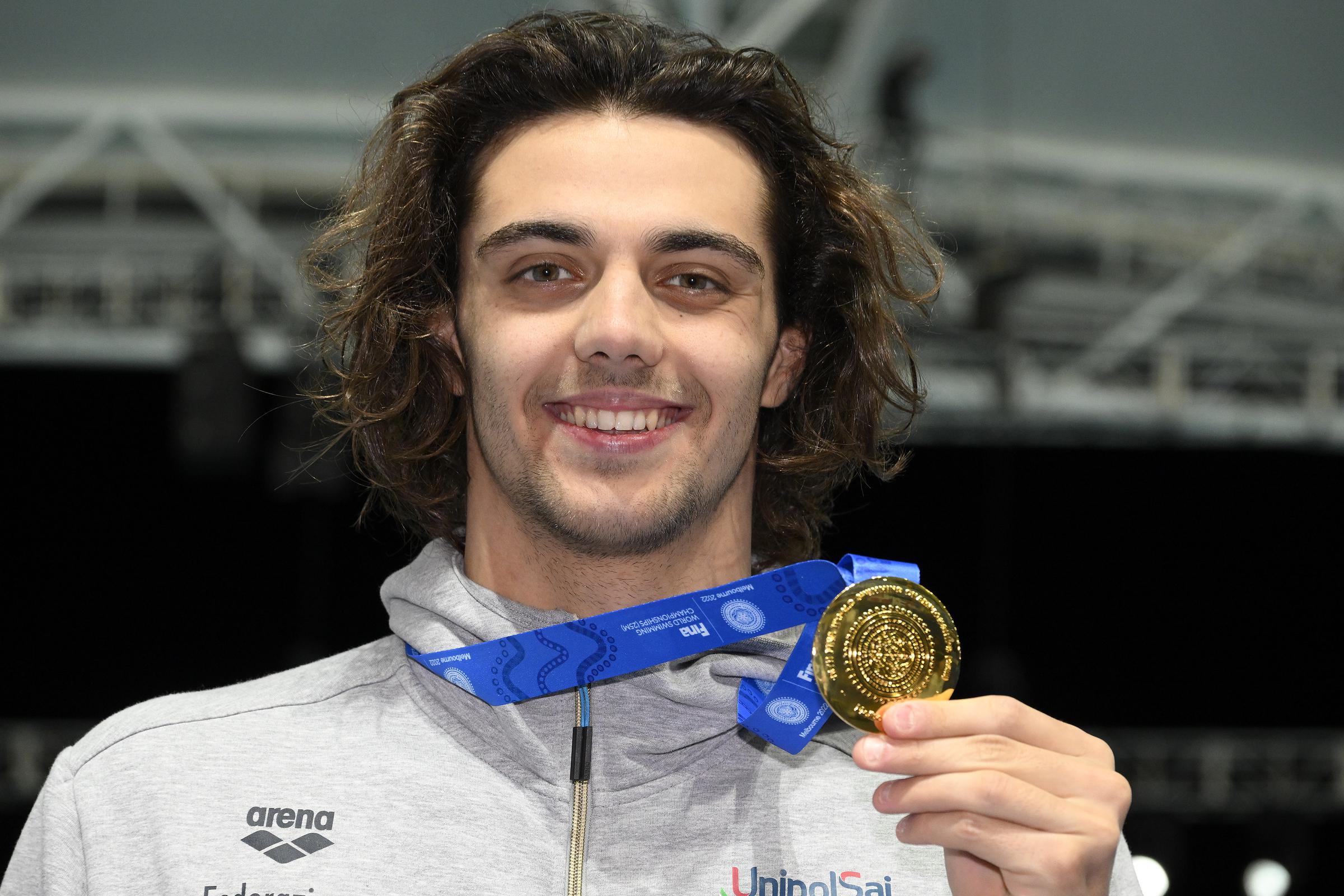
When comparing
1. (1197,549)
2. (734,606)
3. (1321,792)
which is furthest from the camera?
(1197,549)

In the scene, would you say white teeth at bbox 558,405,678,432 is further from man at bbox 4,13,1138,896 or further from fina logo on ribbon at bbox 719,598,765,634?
A: fina logo on ribbon at bbox 719,598,765,634

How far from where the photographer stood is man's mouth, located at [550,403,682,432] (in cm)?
191

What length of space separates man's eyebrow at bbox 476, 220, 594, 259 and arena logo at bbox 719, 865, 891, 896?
895mm

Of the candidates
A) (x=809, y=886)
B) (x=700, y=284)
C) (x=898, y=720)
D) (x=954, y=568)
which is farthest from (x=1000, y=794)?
(x=954, y=568)

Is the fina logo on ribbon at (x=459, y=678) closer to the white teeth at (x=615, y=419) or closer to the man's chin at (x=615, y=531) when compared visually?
the man's chin at (x=615, y=531)

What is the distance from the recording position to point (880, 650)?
5.07 feet

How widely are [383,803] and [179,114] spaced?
5.16 meters

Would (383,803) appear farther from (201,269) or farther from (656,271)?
(201,269)

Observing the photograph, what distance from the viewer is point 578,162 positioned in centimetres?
203

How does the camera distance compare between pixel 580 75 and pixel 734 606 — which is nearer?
pixel 734 606

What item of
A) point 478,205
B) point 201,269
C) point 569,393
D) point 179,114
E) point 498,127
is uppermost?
point 179,114

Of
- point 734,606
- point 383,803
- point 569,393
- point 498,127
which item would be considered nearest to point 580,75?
point 498,127

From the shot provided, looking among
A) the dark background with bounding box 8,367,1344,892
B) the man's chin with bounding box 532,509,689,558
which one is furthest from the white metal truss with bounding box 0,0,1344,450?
the man's chin with bounding box 532,509,689,558

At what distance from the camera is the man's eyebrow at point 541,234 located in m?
1.95
